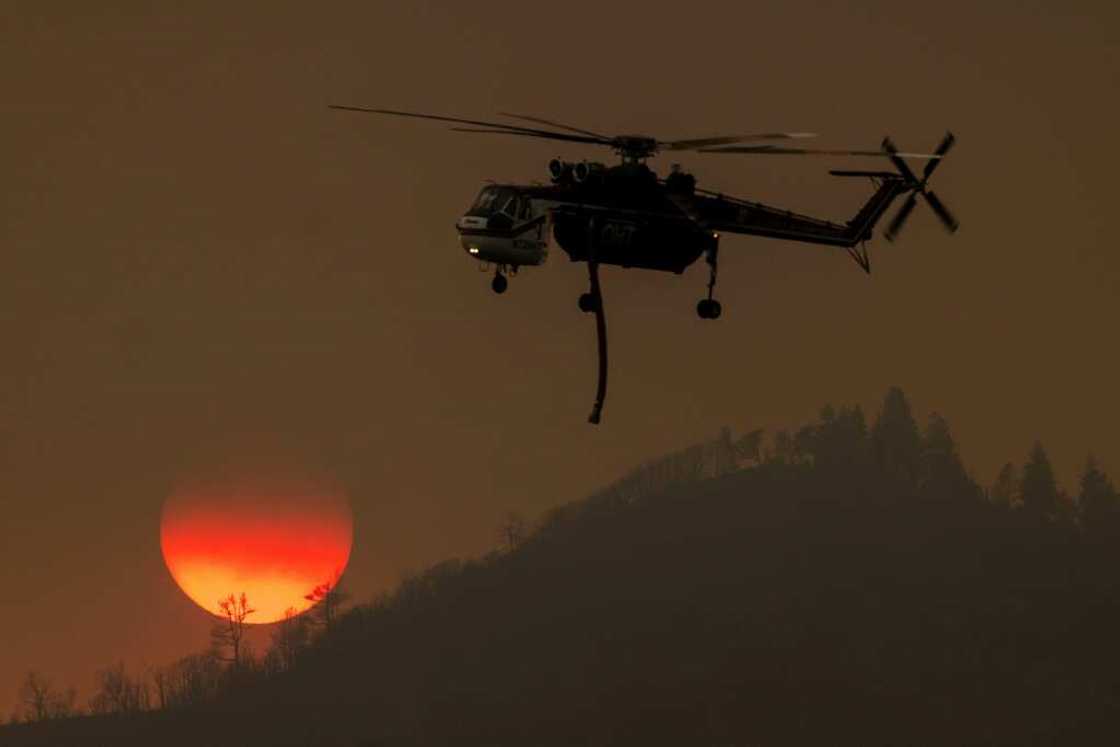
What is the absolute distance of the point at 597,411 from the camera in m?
60.2

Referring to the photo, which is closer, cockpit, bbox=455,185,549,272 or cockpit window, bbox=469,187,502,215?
cockpit, bbox=455,185,549,272

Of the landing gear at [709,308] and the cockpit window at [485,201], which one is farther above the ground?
the cockpit window at [485,201]

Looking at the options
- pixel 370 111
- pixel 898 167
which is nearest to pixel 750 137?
pixel 370 111

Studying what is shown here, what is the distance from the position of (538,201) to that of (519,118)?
7.00 meters

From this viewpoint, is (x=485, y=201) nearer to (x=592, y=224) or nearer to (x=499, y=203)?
(x=499, y=203)

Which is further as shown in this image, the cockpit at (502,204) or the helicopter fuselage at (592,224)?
the cockpit at (502,204)

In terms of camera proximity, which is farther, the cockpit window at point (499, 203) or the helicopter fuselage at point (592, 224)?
the cockpit window at point (499, 203)

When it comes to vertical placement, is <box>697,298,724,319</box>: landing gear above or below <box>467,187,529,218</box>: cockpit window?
below

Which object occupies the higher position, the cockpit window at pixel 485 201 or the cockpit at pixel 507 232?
the cockpit window at pixel 485 201

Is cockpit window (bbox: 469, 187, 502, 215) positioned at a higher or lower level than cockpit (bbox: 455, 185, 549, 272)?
higher

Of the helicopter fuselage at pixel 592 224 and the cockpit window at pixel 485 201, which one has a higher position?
the cockpit window at pixel 485 201

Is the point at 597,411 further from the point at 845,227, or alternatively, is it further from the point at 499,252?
the point at 845,227

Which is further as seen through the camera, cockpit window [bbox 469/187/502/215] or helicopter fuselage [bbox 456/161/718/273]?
cockpit window [bbox 469/187/502/215]

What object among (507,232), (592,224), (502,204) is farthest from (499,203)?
(592,224)
